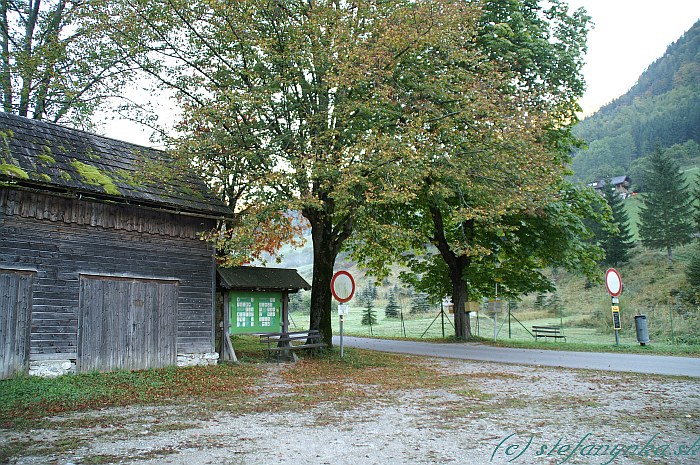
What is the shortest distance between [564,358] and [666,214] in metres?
58.0

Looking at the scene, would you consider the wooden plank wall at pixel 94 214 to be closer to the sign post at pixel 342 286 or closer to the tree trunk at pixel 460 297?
the sign post at pixel 342 286

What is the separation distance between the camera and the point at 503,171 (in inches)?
Answer: 715

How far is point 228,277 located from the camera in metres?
17.1

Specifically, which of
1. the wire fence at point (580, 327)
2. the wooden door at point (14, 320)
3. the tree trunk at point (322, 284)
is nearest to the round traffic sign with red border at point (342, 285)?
the tree trunk at point (322, 284)

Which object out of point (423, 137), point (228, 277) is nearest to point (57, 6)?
point (228, 277)

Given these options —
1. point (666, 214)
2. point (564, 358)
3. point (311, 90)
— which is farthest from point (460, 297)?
point (666, 214)

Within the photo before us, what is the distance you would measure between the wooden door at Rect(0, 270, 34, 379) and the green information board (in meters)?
5.87

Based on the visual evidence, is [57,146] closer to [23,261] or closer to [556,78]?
[23,261]

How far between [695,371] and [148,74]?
18.9m

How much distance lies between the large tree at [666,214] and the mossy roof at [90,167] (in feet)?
206

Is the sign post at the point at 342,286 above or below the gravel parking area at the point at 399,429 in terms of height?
above

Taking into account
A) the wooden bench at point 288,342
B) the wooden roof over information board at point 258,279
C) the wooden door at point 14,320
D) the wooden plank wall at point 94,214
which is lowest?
the wooden bench at point 288,342

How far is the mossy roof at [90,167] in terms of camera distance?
1310 cm

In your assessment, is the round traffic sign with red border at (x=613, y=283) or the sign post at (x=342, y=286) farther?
Answer: the round traffic sign with red border at (x=613, y=283)
